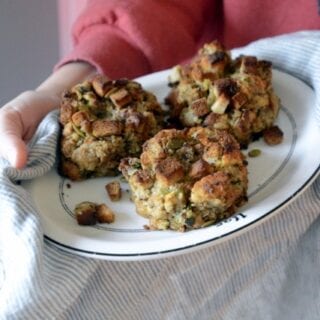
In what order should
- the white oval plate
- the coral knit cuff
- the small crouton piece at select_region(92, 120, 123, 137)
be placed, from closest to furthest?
the white oval plate
the small crouton piece at select_region(92, 120, 123, 137)
the coral knit cuff

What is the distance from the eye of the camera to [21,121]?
0.79m

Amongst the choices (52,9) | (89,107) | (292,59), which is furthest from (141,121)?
(52,9)

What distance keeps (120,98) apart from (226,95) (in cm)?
12

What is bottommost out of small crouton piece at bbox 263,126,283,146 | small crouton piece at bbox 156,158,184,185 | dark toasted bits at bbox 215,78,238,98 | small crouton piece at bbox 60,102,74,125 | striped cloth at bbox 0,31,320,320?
striped cloth at bbox 0,31,320,320

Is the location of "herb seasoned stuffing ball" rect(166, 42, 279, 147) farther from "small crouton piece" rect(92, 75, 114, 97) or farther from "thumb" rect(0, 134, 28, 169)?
"thumb" rect(0, 134, 28, 169)

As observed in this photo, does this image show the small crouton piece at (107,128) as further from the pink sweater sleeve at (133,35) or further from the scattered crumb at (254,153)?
the pink sweater sleeve at (133,35)

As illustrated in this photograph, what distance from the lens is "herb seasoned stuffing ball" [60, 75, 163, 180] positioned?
2.31ft

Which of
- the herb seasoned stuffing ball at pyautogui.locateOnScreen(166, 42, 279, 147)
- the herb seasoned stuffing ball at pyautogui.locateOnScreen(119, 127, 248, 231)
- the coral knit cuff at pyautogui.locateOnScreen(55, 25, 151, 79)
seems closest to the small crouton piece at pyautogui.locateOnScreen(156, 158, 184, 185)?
the herb seasoned stuffing ball at pyautogui.locateOnScreen(119, 127, 248, 231)

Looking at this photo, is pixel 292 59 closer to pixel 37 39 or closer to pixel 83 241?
pixel 83 241

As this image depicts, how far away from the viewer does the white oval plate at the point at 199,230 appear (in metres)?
0.59

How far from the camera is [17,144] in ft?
2.27

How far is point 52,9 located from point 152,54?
53cm

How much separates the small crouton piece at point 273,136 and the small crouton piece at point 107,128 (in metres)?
0.16

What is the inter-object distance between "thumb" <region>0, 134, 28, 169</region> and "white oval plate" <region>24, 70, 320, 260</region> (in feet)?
0.10
